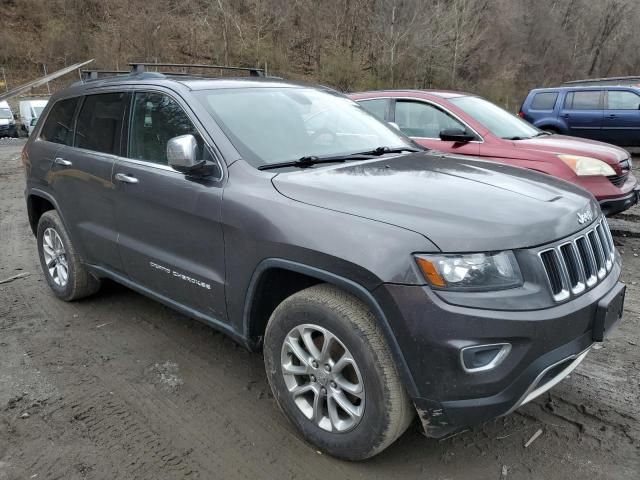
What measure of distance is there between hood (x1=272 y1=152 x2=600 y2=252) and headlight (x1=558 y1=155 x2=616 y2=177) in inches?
123

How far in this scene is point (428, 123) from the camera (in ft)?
21.7

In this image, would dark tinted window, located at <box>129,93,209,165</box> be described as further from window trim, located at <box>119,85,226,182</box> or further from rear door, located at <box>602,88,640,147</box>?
rear door, located at <box>602,88,640,147</box>

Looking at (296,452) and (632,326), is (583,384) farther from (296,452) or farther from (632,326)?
(296,452)

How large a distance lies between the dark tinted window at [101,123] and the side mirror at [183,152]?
3.50 ft

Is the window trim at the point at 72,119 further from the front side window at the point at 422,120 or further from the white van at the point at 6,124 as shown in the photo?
the white van at the point at 6,124

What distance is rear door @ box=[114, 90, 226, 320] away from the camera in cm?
297

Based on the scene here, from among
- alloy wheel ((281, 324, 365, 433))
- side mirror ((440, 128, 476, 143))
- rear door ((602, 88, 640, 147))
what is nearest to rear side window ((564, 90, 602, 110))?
rear door ((602, 88, 640, 147))

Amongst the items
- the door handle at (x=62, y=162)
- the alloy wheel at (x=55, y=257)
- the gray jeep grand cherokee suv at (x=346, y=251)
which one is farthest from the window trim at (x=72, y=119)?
the alloy wheel at (x=55, y=257)

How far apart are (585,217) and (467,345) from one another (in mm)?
996

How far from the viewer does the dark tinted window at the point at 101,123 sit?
12.3 ft

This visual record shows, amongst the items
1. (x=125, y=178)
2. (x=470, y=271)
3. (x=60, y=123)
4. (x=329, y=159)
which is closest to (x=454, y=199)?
(x=470, y=271)

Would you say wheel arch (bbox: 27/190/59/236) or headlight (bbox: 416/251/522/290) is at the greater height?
headlight (bbox: 416/251/522/290)

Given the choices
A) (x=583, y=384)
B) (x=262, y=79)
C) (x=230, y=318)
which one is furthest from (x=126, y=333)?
(x=583, y=384)

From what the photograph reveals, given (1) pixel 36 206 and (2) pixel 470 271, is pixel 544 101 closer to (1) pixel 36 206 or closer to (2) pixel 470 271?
(1) pixel 36 206
